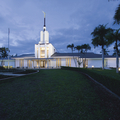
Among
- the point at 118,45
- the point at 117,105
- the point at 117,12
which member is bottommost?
the point at 117,105

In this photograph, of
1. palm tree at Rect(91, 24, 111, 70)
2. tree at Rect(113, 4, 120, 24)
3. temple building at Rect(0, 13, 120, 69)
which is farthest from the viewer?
temple building at Rect(0, 13, 120, 69)

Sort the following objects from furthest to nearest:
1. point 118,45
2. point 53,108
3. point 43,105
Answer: point 118,45
point 43,105
point 53,108

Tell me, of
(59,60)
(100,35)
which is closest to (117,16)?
(100,35)

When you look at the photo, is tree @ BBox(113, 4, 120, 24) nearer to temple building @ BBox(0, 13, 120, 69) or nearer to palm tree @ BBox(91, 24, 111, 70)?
palm tree @ BBox(91, 24, 111, 70)

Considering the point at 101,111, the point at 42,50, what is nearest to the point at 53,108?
the point at 101,111

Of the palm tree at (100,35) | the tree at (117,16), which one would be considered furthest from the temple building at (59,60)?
the tree at (117,16)

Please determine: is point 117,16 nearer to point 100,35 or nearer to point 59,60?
point 100,35

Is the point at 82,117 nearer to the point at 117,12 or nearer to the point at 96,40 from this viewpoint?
the point at 117,12

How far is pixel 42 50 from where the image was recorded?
113 feet

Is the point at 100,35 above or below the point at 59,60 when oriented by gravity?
above

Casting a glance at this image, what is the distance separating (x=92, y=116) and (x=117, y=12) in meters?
10.9

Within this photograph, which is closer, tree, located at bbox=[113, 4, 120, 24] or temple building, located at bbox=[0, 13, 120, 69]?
tree, located at bbox=[113, 4, 120, 24]

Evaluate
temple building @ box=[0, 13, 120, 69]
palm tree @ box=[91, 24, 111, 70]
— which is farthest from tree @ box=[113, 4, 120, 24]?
temple building @ box=[0, 13, 120, 69]

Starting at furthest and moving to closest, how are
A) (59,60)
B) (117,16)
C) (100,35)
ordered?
1. (59,60)
2. (100,35)
3. (117,16)
